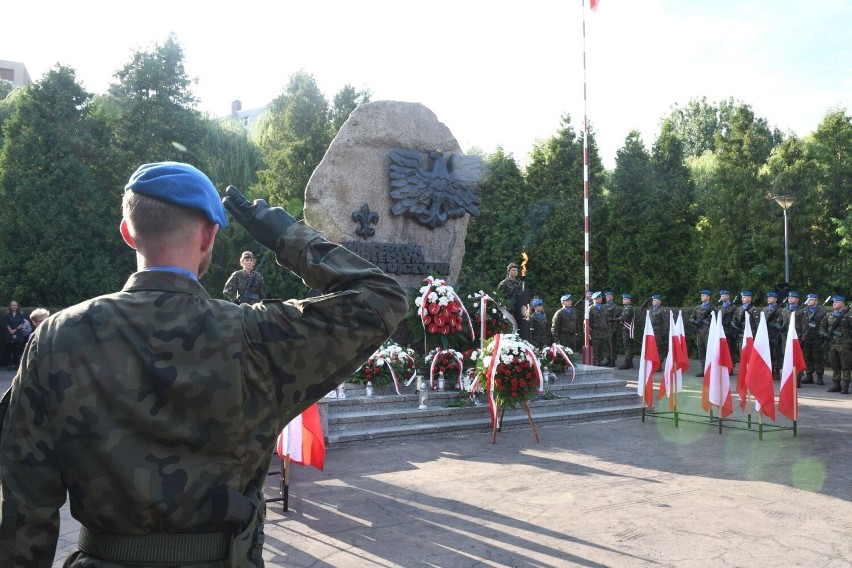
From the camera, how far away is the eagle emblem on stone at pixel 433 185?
35.7 ft

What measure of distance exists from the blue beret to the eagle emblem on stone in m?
9.20

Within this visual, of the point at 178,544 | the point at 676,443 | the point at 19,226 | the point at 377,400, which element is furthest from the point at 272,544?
the point at 19,226

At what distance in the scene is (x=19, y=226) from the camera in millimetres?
21391

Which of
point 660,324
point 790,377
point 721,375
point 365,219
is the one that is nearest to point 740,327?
point 660,324

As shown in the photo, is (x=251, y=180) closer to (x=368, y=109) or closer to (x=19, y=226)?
(x=19, y=226)

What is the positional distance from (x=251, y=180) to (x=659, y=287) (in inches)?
601

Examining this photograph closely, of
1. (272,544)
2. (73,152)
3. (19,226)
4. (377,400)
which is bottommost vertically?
(272,544)

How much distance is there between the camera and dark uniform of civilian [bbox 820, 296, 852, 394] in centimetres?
1277

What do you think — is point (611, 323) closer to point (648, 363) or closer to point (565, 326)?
point (565, 326)

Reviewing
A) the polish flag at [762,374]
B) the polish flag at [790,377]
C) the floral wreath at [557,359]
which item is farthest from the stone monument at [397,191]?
the polish flag at [790,377]

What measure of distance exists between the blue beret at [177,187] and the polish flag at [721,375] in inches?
312

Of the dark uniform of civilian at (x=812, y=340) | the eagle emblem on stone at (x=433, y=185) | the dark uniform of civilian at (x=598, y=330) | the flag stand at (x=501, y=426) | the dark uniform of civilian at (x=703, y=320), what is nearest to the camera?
the flag stand at (x=501, y=426)

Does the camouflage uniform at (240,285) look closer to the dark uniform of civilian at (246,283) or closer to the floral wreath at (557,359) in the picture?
the dark uniform of civilian at (246,283)

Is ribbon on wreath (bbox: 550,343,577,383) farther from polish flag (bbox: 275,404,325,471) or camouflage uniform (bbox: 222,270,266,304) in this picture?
polish flag (bbox: 275,404,325,471)
